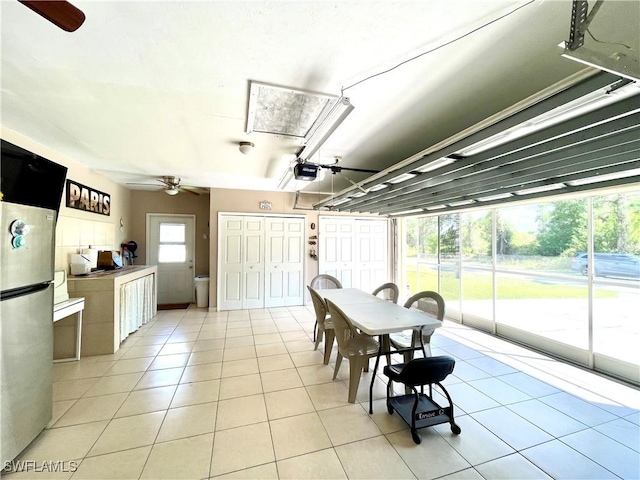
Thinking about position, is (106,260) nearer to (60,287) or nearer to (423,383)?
(60,287)

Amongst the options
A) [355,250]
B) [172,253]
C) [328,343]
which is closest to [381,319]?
[328,343]

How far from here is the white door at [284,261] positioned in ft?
18.9

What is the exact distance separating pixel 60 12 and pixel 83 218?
13.1 ft

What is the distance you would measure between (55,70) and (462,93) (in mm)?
2915

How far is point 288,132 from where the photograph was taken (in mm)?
2539

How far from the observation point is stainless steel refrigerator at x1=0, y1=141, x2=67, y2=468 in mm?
1576

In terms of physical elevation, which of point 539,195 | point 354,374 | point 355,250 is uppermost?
point 539,195

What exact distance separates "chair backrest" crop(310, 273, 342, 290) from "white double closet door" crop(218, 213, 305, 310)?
1423 mm

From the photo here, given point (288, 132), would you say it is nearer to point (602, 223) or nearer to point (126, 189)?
point (602, 223)

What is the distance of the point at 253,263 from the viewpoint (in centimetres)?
564

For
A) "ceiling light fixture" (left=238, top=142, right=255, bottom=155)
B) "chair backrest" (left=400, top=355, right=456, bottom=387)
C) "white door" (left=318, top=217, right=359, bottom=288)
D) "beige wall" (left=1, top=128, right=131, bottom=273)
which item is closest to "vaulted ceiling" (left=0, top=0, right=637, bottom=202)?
"ceiling light fixture" (left=238, top=142, right=255, bottom=155)

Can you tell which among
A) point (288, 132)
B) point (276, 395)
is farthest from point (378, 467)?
point (288, 132)

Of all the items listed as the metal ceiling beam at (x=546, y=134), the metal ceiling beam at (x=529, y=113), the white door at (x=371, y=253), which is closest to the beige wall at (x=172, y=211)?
the white door at (x=371, y=253)

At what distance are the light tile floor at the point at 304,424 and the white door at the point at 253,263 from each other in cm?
226
